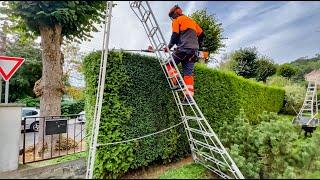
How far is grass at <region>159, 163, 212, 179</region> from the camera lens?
3980 millimetres

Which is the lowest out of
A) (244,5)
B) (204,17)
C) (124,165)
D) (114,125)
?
(124,165)

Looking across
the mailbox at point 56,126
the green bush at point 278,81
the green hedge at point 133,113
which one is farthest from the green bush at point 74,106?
the green hedge at point 133,113

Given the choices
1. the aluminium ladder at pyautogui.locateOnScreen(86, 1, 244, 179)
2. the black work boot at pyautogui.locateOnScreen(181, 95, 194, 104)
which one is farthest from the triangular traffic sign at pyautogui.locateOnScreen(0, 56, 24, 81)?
the black work boot at pyautogui.locateOnScreen(181, 95, 194, 104)

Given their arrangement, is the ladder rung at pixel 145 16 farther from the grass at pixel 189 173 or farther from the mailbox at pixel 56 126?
the mailbox at pixel 56 126

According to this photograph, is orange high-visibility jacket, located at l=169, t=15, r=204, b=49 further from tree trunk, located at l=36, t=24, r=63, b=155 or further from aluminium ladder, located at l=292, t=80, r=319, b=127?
aluminium ladder, located at l=292, t=80, r=319, b=127

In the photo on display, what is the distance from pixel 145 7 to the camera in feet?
14.3

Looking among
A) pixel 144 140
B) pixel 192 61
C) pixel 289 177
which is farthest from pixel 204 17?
pixel 289 177

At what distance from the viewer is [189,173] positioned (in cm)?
422

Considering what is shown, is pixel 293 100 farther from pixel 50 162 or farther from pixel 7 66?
pixel 7 66

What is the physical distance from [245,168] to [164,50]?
7.01 feet

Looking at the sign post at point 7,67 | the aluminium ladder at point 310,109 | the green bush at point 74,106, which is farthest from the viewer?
the green bush at point 74,106

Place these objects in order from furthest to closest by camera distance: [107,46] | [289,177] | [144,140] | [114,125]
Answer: [144,140], [114,125], [107,46], [289,177]

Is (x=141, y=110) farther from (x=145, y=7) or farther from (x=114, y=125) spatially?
(x=145, y=7)

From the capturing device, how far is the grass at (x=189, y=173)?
157 inches
